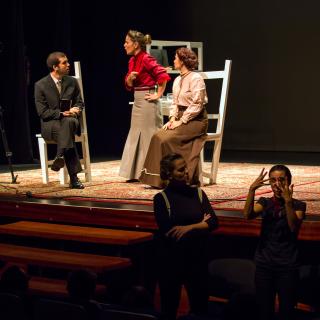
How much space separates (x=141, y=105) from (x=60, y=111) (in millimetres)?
619

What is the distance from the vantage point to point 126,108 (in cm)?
1005

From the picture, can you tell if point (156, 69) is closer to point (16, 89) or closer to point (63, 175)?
point (63, 175)

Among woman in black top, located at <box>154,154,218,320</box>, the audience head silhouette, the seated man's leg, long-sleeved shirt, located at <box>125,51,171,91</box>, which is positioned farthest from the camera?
long-sleeved shirt, located at <box>125,51,171,91</box>

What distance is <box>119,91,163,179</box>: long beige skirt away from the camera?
19.5 ft

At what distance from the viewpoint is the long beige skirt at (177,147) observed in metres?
5.46

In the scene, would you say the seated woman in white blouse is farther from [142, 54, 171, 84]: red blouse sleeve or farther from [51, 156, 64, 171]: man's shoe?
[51, 156, 64, 171]: man's shoe

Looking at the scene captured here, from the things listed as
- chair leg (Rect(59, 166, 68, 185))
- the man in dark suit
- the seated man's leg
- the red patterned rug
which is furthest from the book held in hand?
the red patterned rug

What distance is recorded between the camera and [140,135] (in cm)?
598

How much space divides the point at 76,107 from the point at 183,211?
228 centimetres

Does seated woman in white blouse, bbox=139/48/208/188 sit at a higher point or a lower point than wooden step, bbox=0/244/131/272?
higher

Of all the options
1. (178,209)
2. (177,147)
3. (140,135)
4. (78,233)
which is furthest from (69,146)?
(178,209)

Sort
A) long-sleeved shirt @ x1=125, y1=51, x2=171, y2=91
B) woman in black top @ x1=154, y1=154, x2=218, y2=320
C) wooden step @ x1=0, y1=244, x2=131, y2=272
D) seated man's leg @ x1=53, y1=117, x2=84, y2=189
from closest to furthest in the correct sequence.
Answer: woman in black top @ x1=154, y1=154, x2=218, y2=320 → wooden step @ x1=0, y1=244, x2=131, y2=272 → seated man's leg @ x1=53, y1=117, x2=84, y2=189 → long-sleeved shirt @ x1=125, y1=51, x2=171, y2=91

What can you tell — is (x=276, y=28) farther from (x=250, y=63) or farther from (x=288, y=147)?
(x=288, y=147)

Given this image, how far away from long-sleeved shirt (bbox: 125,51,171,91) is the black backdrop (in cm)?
282
